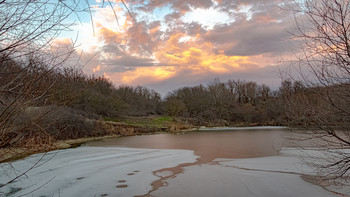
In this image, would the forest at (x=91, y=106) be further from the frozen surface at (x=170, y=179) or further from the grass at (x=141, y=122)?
the frozen surface at (x=170, y=179)

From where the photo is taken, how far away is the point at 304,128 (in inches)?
197

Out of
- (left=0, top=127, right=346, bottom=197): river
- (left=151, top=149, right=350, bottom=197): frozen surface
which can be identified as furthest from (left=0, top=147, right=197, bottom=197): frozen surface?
(left=151, top=149, right=350, bottom=197): frozen surface

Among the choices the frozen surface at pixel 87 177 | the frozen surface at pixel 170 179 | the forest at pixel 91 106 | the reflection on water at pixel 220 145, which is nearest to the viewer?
the forest at pixel 91 106

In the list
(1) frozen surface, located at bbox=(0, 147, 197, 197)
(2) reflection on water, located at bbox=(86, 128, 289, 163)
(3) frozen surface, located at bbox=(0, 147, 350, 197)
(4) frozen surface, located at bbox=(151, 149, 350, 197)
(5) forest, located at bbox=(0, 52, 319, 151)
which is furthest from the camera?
(2) reflection on water, located at bbox=(86, 128, 289, 163)

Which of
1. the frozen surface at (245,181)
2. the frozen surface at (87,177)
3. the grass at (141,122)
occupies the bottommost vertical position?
the frozen surface at (245,181)

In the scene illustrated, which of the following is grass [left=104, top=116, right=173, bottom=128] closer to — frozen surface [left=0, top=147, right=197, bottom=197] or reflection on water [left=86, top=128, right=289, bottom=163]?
reflection on water [left=86, top=128, right=289, bottom=163]

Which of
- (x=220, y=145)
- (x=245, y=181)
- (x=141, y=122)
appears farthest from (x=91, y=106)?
(x=245, y=181)

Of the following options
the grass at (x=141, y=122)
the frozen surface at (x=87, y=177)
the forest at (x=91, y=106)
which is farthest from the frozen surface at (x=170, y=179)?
the grass at (x=141, y=122)

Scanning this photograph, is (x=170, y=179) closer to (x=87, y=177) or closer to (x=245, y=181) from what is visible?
(x=245, y=181)

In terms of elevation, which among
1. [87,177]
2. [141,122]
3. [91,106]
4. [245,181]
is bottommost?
[245,181]

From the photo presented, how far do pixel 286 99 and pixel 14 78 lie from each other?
15.7 ft

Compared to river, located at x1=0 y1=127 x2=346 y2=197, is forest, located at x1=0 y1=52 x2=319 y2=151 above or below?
above

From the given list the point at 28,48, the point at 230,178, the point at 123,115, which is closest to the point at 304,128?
the point at 230,178

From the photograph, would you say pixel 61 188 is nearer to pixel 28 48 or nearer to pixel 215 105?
pixel 28 48
